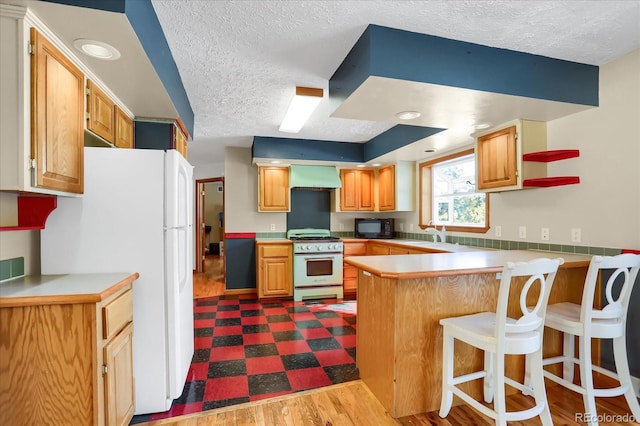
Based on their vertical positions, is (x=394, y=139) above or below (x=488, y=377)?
above

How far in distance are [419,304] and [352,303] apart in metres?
2.49

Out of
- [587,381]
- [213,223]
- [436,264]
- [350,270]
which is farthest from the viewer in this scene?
[213,223]

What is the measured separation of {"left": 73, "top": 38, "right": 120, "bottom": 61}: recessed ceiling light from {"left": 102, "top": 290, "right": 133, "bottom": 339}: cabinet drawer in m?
1.29

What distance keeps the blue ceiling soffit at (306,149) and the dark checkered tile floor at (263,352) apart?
2113 mm

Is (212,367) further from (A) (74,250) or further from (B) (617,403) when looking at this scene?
(B) (617,403)

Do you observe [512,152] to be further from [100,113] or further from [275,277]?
[275,277]

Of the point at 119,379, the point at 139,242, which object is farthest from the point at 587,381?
the point at 139,242

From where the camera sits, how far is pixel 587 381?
1.84 m

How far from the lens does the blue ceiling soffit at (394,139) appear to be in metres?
3.38

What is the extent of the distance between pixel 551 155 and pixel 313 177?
9.70 ft

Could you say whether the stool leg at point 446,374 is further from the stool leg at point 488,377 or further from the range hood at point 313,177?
the range hood at point 313,177

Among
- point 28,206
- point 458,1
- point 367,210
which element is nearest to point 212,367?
point 28,206

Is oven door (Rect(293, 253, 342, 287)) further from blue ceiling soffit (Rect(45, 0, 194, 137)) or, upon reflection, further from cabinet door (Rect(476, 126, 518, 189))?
blue ceiling soffit (Rect(45, 0, 194, 137))

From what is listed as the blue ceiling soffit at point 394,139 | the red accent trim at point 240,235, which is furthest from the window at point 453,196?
the red accent trim at point 240,235
